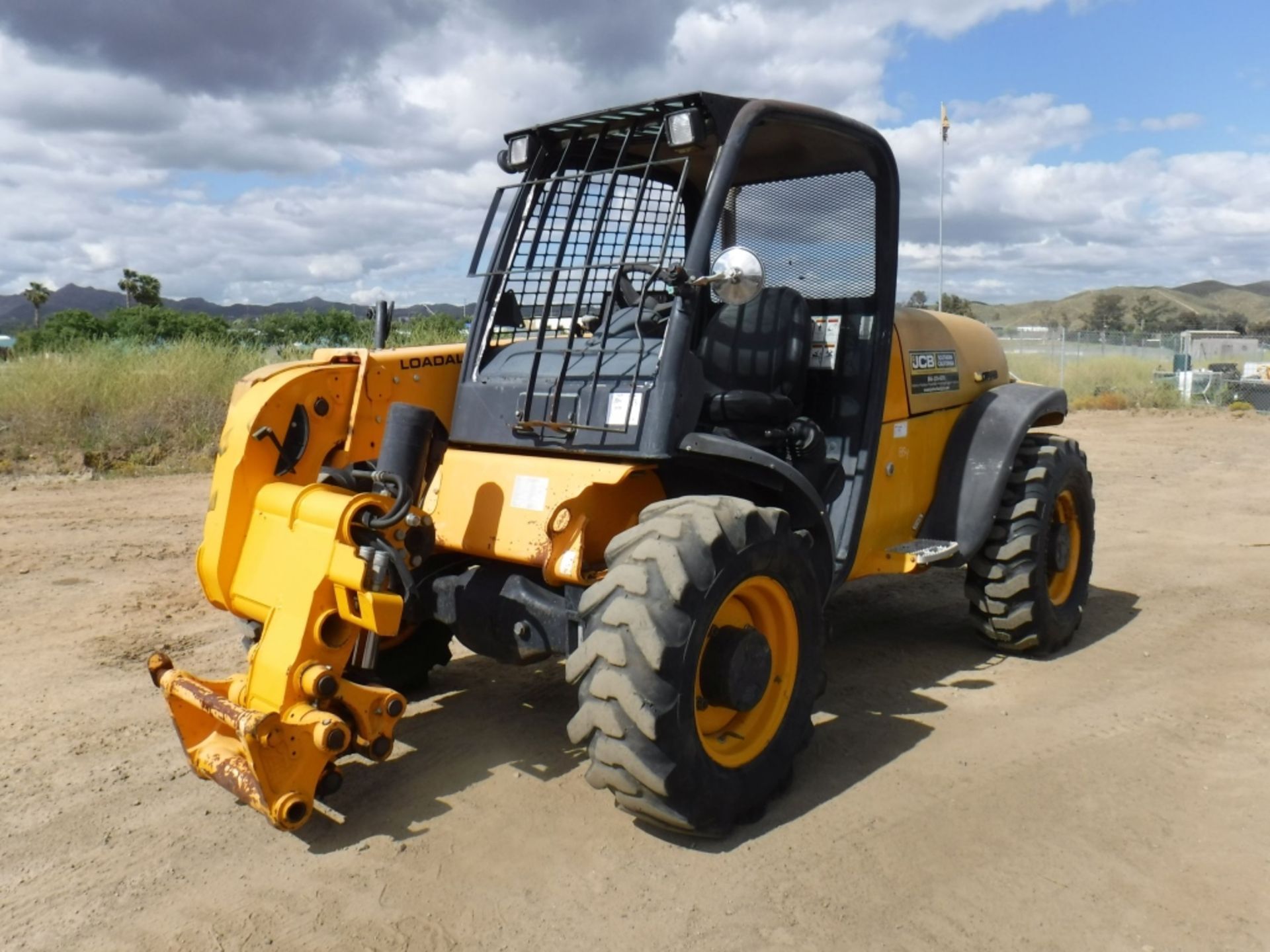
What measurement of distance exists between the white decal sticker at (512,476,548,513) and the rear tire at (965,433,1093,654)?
277cm

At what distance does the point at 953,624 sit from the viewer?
6570 millimetres

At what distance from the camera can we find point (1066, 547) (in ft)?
20.0

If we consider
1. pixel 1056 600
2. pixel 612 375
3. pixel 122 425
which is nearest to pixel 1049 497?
pixel 1056 600

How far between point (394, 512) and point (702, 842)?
1.55 m

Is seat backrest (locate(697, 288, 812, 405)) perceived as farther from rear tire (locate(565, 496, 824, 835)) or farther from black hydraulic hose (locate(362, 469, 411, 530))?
black hydraulic hose (locate(362, 469, 411, 530))

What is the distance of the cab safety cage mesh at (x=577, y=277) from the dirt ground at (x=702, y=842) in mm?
1513

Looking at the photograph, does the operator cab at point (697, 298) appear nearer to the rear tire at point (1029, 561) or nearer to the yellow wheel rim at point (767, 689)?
the yellow wheel rim at point (767, 689)

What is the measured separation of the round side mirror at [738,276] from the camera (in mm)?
3770

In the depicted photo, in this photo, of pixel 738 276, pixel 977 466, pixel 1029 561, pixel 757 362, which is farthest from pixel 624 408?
pixel 1029 561

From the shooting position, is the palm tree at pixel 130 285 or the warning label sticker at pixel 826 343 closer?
the warning label sticker at pixel 826 343

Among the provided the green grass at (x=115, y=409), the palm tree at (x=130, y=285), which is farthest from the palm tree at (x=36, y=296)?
the green grass at (x=115, y=409)

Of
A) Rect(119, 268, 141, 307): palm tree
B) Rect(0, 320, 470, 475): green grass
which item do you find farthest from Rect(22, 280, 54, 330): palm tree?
Rect(0, 320, 470, 475): green grass

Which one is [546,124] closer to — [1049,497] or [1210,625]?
[1049,497]

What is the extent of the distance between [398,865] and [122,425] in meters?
10.7
